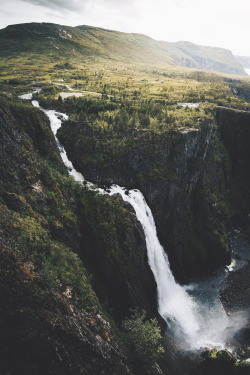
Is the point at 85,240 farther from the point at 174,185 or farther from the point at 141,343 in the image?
the point at 174,185

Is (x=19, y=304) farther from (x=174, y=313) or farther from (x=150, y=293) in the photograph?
(x=174, y=313)

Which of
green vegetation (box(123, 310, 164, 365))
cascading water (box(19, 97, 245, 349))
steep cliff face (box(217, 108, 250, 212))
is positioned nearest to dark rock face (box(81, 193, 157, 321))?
cascading water (box(19, 97, 245, 349))

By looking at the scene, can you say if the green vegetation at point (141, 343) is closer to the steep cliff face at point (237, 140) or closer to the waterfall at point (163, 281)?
the waterfall at point (163, 281)

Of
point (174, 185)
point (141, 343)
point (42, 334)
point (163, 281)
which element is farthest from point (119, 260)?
point (174, 185)

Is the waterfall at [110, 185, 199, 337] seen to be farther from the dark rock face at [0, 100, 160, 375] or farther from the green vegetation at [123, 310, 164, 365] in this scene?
the green vegetation at [123, 310, 164, 365]

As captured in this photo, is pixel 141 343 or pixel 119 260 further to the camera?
pixel 119 260

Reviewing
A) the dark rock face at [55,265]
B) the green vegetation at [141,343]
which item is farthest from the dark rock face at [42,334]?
the green vegetation at [141,343]
